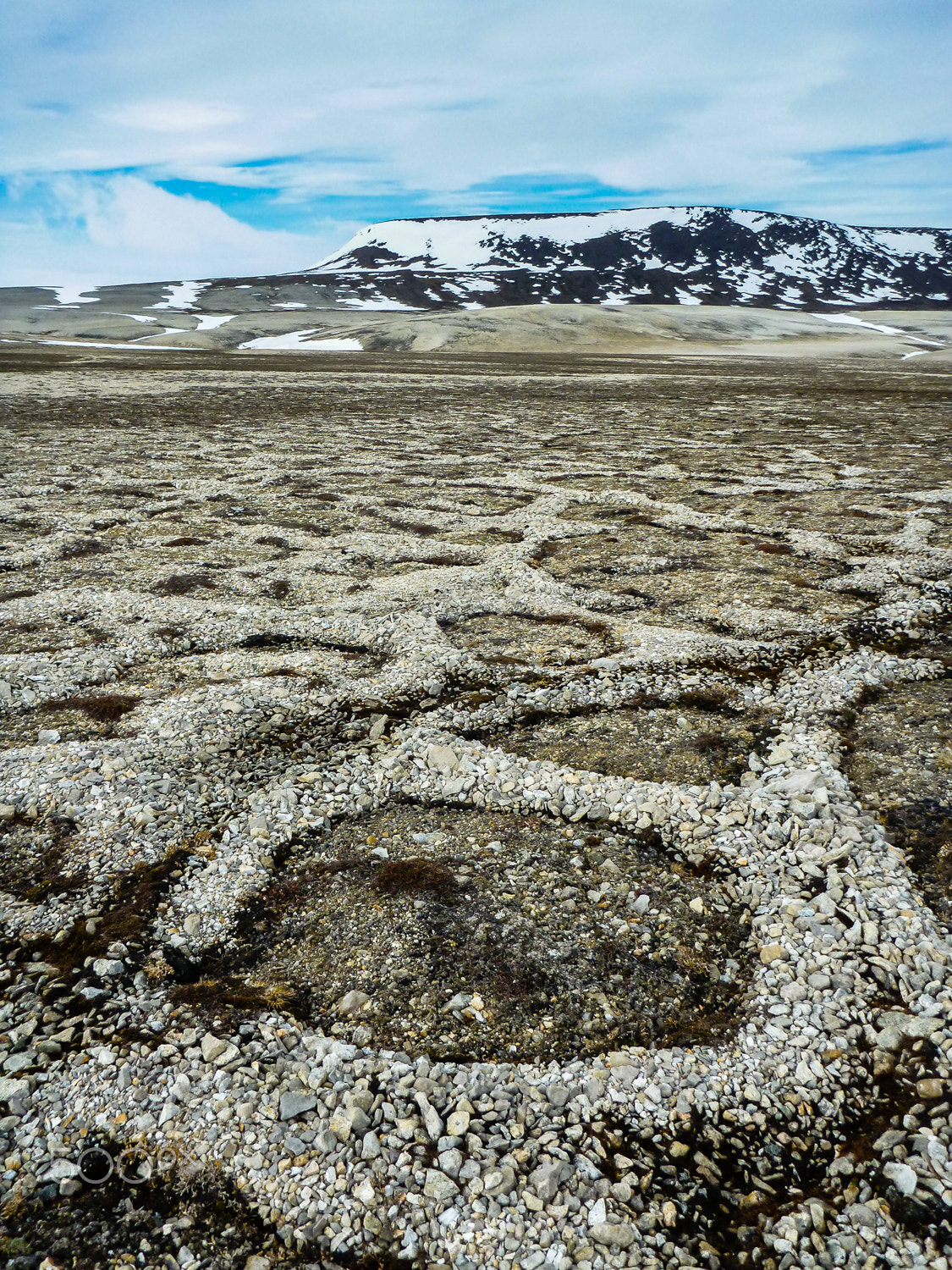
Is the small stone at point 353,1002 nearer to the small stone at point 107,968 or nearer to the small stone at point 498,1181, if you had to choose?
the small stone at point 498,1181

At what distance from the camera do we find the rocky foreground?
12.5 feet

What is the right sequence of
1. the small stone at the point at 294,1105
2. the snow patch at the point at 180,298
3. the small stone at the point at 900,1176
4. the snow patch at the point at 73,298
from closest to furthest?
the small stone at the point at 900,1176 < the small stone at the point at 294,1105 < the snow patch at the point at 180,298 < the snow patch at the point at 73,298

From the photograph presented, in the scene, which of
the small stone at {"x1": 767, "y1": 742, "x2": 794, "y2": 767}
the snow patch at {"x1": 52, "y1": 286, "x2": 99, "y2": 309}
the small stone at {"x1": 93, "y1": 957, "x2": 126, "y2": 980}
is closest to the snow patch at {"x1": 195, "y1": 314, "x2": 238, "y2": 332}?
the snow patch at {"x1": 52, "y1": 286, "x2": 99, "y2": 309}

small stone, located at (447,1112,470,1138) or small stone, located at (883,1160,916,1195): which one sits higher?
small stone, located at (883,1160,916,1195)

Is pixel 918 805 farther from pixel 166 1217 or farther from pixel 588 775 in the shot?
pixel 166 1217

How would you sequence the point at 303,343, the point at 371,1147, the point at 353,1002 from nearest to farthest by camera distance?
the point at 371,1147 < the point at 353,1002 < the point at 303,343

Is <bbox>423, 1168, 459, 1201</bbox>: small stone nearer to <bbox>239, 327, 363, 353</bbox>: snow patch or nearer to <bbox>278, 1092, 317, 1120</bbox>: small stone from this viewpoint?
<bbox>278, 1092, 317, 1120</bbox>: small stone

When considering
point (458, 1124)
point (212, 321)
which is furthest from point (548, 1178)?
point (212, 321)

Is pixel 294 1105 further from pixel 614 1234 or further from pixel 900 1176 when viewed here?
pixel 900 1176

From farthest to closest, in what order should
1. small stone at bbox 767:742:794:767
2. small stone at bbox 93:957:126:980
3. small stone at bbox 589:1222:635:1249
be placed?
small stone at bbox 767:742:794:767 → small stone at bbox 93:957:126:980 → small stone at bbox 589:1222:635:1249

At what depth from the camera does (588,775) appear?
727 cm

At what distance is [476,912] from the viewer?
5723 mm

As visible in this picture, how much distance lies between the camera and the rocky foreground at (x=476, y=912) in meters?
3.81

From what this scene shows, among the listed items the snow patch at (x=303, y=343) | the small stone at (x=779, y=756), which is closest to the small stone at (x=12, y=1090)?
the small stone at (x=779, y=756)
